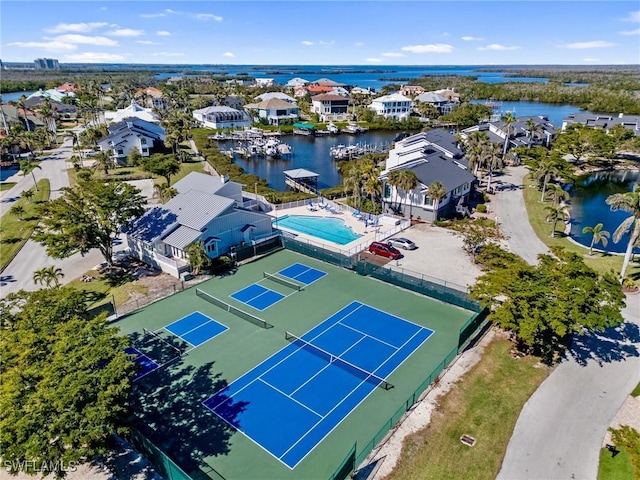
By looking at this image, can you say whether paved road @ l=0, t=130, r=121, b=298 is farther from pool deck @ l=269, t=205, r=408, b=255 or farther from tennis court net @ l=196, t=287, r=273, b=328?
pool deck @ l=269, t=205, r=408, b=255

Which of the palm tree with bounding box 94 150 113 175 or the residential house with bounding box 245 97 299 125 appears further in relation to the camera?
the residential house with bounding box 245 97 299 125

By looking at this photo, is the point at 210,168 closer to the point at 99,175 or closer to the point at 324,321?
the point at 99,175

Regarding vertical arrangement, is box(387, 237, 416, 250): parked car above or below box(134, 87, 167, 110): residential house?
below

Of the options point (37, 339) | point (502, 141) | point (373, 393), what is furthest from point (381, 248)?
point (502, 141)

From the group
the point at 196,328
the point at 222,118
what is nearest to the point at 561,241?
the point at 196,328

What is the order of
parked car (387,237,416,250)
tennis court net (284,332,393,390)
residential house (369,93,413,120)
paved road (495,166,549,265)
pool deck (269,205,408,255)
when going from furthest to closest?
residential house (369,93,413,120) → pool deck (269,205,408,255) → paved road (495,166,549,265) → parked car (387,237,416,250) → tennis court net (284,332,393,390)

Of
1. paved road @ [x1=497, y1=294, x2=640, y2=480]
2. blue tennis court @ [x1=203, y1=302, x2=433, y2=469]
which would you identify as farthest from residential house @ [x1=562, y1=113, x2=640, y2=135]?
blue tennis court @ [x1=203, y1=302, x2=433, y2=469]
